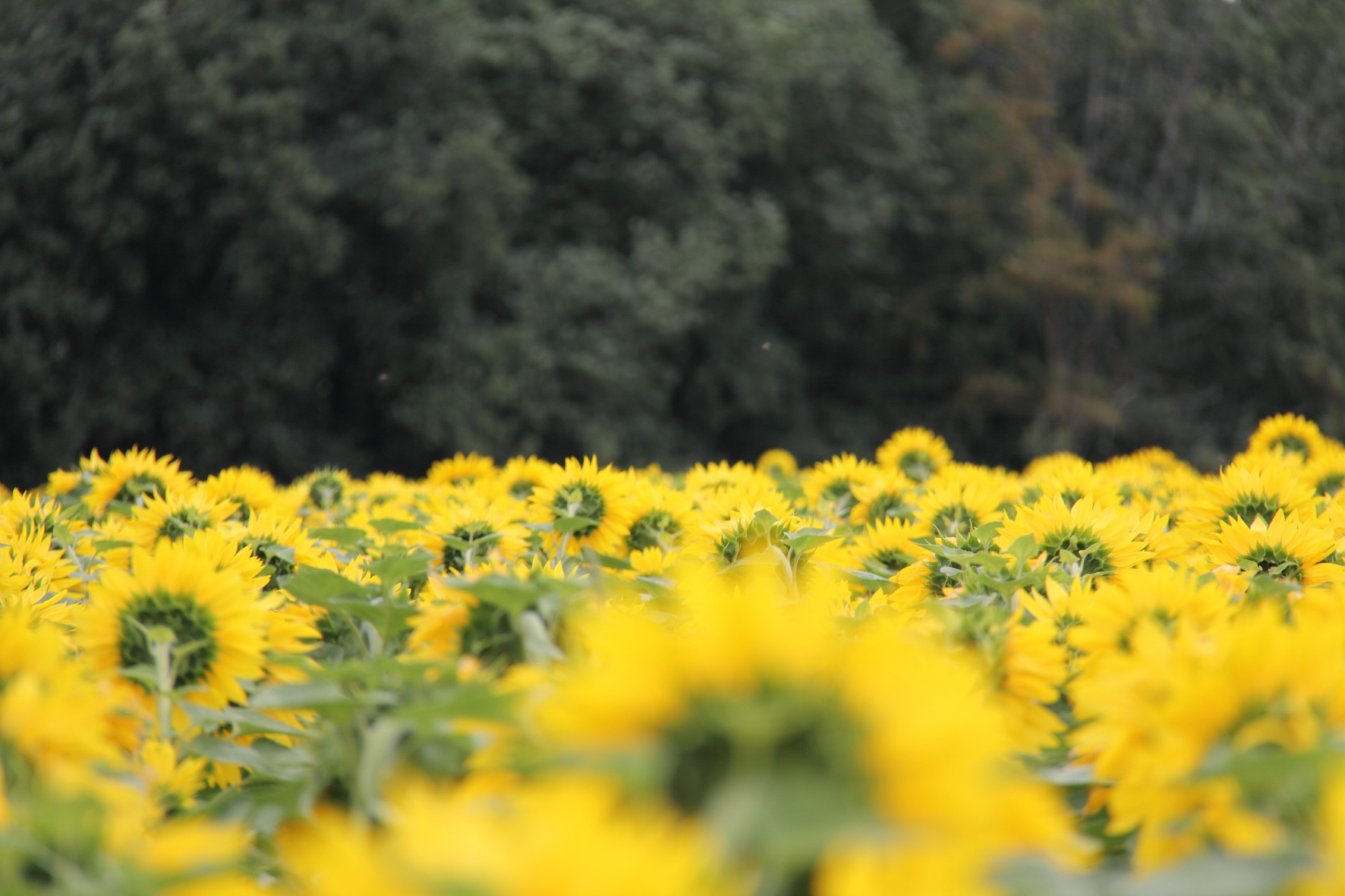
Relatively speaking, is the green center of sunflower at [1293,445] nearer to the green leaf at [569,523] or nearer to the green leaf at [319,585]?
the green leaf at [569,523]

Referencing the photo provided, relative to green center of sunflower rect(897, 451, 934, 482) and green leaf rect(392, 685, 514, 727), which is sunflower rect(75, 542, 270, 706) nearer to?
green leaf rect(392, 685, 514, 727)

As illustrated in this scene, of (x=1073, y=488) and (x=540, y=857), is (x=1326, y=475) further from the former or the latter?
(x=540, y=857)

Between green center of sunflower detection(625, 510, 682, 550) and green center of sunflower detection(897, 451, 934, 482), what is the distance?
1419 millimetres

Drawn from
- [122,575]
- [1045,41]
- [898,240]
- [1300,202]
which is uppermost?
[122,575]

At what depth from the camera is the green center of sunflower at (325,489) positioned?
262 centimetres

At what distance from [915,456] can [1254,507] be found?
4.89ft

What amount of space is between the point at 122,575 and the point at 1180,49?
17057 millimetres

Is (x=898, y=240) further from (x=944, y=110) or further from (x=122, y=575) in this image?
(x=122, y=575)

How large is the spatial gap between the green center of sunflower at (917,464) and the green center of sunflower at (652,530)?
4.65ft

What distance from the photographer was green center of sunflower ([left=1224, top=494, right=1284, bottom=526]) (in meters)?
1.50

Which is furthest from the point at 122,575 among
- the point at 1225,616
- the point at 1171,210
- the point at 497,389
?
the point at 1171,210

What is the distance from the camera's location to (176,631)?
856 millimetres

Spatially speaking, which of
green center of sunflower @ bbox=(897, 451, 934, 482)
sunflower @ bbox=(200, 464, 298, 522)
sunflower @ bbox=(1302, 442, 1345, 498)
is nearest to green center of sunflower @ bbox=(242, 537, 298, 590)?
sunflower @ bbox=(200, 464, 298, 522)

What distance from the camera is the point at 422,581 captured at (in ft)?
4.33
